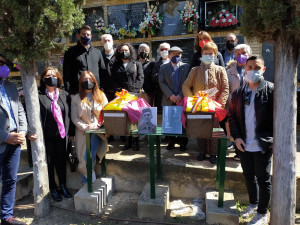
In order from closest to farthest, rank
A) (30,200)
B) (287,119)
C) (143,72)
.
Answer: (287,119) → (30,200) → (143,72)

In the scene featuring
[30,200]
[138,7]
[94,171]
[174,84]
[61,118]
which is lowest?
[30,200]

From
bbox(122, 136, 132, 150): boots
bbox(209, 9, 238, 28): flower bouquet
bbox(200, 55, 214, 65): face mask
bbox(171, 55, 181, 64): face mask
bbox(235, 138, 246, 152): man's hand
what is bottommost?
bbox(122, 136, 132, 150): boots

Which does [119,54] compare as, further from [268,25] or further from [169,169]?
[268,25]

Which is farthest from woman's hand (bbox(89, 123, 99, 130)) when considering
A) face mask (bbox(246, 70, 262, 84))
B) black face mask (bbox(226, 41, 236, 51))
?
black face mask (bbox(226, 41, 236, 51))

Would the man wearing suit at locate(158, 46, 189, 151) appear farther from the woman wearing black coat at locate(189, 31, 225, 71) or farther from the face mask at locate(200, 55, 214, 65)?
the face mask at locate(200, 55, 214, 65)

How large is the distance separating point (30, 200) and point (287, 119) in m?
3.75

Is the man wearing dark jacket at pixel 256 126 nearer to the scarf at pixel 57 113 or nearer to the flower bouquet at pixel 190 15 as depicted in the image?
the scarf at pixel 57 113

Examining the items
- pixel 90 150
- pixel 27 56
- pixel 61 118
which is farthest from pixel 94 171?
pixel 27 56

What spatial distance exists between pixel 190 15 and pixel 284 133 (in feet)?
17.3

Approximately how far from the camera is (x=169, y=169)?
354 centimetres

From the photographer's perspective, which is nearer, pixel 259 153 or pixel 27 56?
pixel 259 153

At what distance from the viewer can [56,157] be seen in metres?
3.52

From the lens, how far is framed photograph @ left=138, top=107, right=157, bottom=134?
296cm

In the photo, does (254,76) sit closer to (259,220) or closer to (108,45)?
(259,220)
